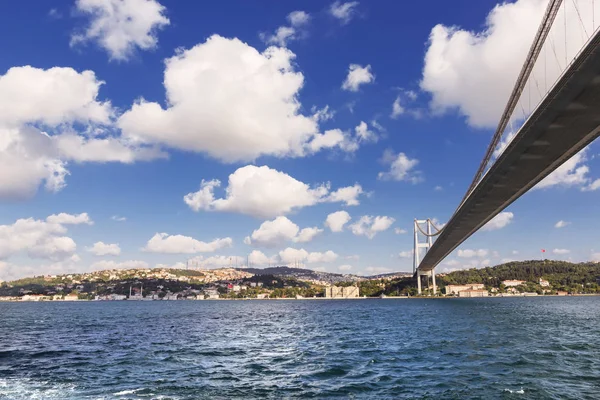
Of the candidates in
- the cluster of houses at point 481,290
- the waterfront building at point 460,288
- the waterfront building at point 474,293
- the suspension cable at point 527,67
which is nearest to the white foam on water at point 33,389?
the suspension cable at point 527,67

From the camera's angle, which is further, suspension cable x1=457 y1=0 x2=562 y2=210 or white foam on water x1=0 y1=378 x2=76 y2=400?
suspension cable x1=457 y1=0 x2=562 y2=210

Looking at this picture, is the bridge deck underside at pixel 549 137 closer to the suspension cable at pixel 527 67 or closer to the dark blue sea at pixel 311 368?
the suspension cable at pixel 527 67

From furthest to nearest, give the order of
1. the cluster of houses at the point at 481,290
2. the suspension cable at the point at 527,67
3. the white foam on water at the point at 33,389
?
the cluster of houses at the point at 481,290
the suspension cable at the point at 527,67
the white foam on water at the point at 33,389

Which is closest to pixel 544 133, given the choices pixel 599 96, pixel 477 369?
pixel 599 96

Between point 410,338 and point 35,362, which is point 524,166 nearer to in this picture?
point 410,338

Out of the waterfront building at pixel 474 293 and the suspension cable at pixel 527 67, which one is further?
the waterfront building at pixel 474 293

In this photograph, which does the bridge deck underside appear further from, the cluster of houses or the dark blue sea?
the cluster of houses

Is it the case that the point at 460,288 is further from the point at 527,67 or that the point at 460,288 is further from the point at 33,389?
the point at 33,389

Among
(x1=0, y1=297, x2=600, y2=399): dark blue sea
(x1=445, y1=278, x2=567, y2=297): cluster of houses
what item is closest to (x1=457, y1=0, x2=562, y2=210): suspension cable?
(x1=0, y1=297, x2=600, y2=399): dark blue sea

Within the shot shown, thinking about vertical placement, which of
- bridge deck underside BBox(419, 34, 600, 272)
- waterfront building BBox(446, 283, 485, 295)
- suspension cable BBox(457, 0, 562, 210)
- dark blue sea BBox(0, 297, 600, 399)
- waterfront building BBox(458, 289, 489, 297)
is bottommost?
waterfront building BBox(458, 289, 489, 297)
